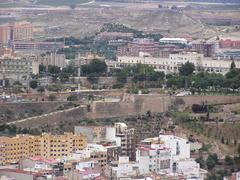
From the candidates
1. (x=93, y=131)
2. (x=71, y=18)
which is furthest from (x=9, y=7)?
(x=93, y=131)

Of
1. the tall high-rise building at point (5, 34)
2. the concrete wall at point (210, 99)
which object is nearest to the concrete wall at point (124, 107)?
the concrete wall at point (210, 99)

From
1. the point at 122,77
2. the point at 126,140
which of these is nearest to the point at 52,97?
the point at 122,77

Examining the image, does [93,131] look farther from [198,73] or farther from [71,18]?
[71,18]

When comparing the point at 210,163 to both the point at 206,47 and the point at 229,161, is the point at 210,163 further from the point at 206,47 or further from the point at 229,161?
the point at 206,47

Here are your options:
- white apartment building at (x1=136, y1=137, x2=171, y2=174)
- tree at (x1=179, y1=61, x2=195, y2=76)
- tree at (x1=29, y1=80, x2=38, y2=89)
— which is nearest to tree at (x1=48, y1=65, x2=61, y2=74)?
tree at (x1=29, y1=80, x2=38, y2=89)

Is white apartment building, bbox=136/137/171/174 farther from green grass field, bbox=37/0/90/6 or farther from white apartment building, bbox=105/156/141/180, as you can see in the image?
green grass field, bbox=37/0/90/6
